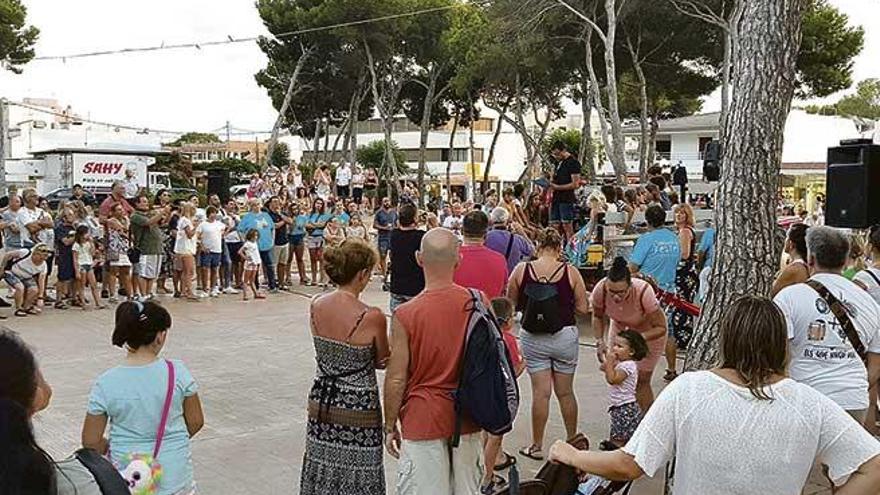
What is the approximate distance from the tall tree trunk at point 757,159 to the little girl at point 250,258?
32.1 ft

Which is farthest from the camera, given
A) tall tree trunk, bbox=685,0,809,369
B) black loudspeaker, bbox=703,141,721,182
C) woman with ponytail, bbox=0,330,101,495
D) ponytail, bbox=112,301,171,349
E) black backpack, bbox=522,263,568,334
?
black loudspeaker, bbox=703,141,721,182

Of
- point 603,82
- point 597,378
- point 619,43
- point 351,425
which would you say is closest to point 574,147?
point 603,82

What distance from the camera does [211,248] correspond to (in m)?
14.0

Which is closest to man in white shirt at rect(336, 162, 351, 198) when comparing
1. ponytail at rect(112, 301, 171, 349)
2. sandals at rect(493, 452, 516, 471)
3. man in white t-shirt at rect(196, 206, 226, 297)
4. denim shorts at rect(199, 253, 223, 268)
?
man in white t-shirt at rect(196, 206, 226, 297)

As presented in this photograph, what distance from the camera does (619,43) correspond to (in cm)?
3070

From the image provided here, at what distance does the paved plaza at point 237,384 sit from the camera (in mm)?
6016

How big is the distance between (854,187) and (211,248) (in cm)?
995

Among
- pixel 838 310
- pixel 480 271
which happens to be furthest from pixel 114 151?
pixel 838 310

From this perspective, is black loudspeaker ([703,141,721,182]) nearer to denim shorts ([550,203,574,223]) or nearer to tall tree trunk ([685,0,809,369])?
denim shorts ([550,203,574,223])

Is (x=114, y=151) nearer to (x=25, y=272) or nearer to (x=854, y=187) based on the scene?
(x=25, y=272)

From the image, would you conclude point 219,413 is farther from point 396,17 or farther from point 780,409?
point 396,17

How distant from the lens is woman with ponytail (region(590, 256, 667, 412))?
6.04m

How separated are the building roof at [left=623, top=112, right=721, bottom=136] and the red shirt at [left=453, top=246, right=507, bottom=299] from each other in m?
44.9

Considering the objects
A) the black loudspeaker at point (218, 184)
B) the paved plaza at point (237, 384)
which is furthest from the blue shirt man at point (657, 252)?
the black loudspeaker at point (218, 184)
